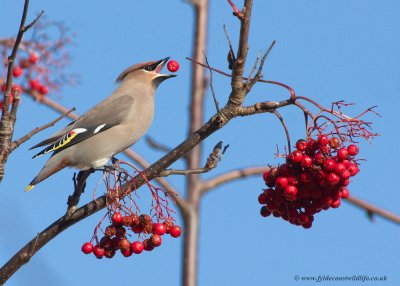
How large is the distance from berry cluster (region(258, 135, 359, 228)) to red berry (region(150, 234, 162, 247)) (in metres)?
0.49

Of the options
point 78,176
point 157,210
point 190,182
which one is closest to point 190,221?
point 190,182

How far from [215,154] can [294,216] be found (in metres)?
0.38

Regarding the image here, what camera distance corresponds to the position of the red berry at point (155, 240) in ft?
9.85

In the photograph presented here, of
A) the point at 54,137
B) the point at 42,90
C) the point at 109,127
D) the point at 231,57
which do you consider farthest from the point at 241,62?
the point at 42,90

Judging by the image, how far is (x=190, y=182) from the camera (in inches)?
162

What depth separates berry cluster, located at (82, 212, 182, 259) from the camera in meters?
3.00

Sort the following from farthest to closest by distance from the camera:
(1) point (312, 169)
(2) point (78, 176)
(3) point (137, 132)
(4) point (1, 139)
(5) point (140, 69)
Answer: (5) point (140, 69) < (3) point (137, 132) < (2) point (78, 176) < (4) point (1, 139) < (1) point (312, 169)

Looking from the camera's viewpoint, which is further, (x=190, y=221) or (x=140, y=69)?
(x=140, y=69)

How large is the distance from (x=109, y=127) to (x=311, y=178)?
6.78 ft

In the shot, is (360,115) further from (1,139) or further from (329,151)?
(1,139)

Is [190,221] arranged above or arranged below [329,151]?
above

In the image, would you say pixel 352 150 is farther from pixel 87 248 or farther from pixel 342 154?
pixel 87 248

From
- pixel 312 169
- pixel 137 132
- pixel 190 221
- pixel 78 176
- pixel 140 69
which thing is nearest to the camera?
pixel 312 169

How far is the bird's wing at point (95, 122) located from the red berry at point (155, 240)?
1.22 metres
